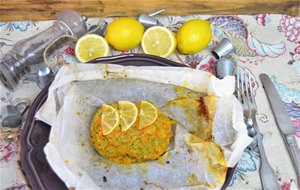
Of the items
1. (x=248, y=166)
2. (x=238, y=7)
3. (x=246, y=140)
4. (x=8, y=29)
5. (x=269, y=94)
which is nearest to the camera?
(x=246, y=140)

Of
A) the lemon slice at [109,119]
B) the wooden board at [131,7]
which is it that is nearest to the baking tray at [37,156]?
the lemon slice at [109,119]

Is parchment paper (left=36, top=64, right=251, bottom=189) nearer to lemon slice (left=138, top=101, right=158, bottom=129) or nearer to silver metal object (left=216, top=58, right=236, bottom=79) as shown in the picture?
lemon slice (left=138, top=101, right=158, bottom=129)

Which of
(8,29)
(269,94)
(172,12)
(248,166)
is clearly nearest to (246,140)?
(248,166)

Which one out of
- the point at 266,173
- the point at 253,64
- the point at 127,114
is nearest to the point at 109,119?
the point at 127,114

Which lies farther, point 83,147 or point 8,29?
point 8,29

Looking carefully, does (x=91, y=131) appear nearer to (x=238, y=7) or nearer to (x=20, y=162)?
(x=20, y=162)

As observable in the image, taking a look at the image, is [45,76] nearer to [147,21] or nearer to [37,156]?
[37,156]

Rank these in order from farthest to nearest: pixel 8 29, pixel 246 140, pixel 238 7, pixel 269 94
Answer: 1. pixel 238 7
2. pixel 8 29
3. pixel 269 94
4. pixel 246 140
